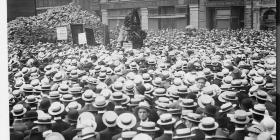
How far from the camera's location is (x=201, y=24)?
620 cm

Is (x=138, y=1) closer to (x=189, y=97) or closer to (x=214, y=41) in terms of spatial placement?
(x=214, y=41)

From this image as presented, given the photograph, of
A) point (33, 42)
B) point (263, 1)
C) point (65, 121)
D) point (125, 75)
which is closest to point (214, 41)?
point (263, 1)

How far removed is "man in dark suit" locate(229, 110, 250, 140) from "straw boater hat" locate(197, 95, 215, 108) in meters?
0.48

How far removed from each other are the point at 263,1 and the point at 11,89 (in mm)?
4661

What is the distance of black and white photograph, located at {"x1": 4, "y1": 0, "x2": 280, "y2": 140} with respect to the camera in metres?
3.55

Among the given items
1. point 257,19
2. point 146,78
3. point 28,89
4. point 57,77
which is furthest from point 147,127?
point 257,19

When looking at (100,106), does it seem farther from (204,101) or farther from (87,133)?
(204,101)

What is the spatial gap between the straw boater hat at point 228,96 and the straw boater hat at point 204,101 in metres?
0.20

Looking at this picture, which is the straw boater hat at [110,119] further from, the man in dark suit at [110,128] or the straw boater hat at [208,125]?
the straw boater hat at [208,125]

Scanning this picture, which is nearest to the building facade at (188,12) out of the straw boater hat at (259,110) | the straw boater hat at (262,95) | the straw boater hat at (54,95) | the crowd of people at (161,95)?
the crowd of people at (161,95)

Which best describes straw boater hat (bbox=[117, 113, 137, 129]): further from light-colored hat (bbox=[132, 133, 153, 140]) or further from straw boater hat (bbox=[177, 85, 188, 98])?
straw boater hat (bbox=[177, 85, 188, 98])

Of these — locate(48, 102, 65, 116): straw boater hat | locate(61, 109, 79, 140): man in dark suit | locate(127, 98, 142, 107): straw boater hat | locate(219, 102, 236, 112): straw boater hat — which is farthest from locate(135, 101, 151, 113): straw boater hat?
locate(48, 102, 65, 116): straw boater hat

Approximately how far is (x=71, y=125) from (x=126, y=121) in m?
0.79

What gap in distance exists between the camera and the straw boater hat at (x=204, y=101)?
388cm
